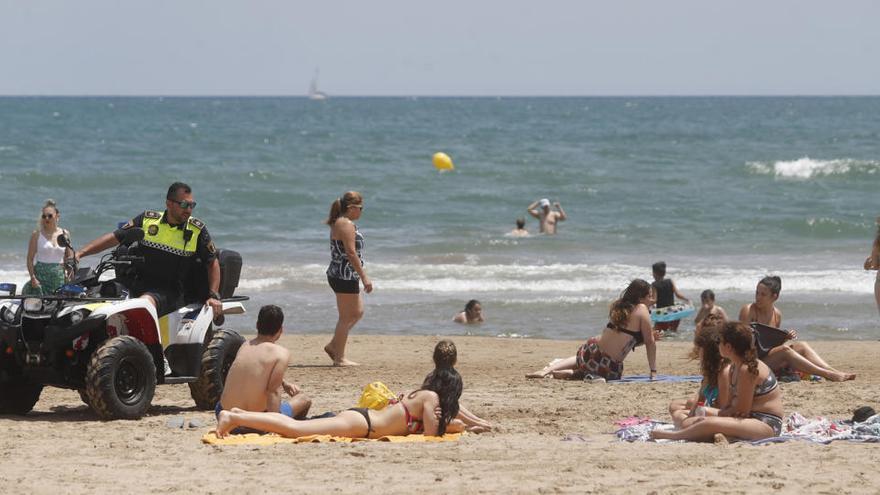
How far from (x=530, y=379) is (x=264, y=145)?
41.5 meters

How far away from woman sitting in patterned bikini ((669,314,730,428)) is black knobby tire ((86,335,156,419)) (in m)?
3.36

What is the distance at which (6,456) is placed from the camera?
7.15 m

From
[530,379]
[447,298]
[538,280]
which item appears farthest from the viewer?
[538,280]

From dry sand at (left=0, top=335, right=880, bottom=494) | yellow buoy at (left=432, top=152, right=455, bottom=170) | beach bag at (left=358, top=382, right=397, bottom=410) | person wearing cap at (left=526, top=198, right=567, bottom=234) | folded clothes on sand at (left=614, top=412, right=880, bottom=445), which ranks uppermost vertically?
yellow buoy at (left=432, top=152, right=455, bottom=170)

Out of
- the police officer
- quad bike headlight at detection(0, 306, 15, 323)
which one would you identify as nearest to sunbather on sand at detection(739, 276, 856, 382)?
the police officer

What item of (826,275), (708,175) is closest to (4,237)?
(826,275)

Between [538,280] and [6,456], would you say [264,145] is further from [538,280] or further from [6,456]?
[6,456]

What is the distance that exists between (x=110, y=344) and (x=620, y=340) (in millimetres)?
4257

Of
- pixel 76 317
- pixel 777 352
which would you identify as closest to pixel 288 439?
pixel 76 317

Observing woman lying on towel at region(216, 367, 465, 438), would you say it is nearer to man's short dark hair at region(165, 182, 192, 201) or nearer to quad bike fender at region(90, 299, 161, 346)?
quad bike fender at region(90, 299, 161, 346)

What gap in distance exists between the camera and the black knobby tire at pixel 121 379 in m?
8.01

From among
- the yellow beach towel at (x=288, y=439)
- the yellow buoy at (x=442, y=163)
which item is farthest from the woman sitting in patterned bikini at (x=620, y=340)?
the yellow buoy at (x=442, y=163)

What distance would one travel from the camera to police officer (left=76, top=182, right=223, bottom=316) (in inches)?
335

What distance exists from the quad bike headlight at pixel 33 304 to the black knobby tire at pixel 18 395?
0.71 m
